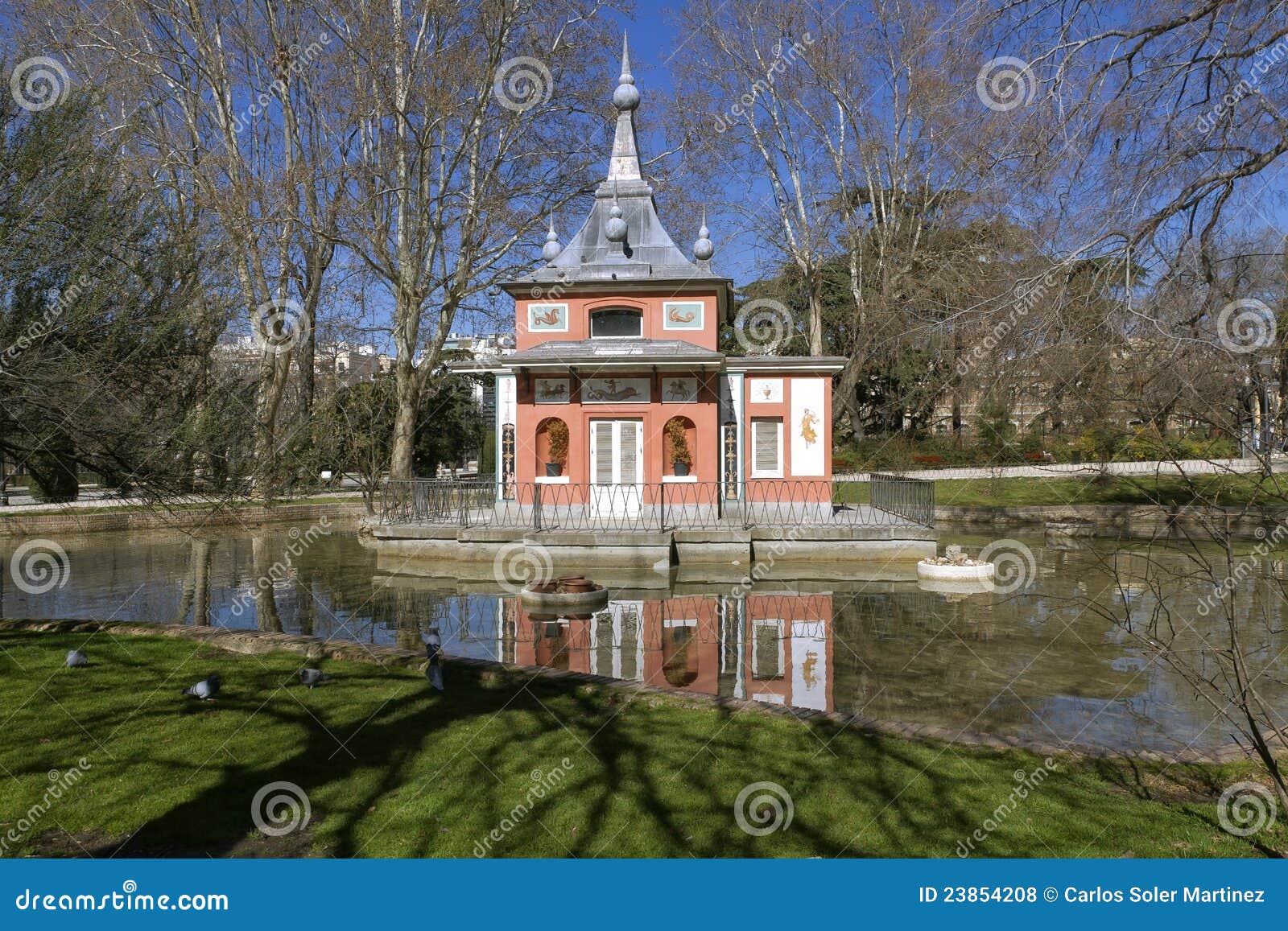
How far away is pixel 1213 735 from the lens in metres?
6.88

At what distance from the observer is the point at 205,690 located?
6.74m

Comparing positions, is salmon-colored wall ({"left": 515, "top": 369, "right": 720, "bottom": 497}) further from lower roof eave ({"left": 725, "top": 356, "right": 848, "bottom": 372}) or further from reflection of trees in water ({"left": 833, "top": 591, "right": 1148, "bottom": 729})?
reflection of trees in water ({"left": 833, "top": 591, "right": 1148, "bottom": 729})

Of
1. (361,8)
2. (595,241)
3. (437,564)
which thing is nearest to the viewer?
(437,564)

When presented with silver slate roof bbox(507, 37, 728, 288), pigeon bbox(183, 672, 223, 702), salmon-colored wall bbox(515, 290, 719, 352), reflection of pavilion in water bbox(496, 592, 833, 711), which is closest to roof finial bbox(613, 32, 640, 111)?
silver slate roof bbox(507, 37, 728, 288)

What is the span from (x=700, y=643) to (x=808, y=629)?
181 cm

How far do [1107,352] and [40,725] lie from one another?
787 centimetres

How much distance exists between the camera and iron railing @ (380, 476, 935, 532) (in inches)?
773

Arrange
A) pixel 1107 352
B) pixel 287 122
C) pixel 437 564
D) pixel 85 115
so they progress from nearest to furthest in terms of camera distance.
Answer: pixel 1107 352
pixel 85 115
pixel 437 564
pixel 287 122

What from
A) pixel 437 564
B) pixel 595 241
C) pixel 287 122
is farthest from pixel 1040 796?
pixel 287 122

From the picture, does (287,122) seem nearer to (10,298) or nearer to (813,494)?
(813,494)

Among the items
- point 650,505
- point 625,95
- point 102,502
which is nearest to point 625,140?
point 625,95

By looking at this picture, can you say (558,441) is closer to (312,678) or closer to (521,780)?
(312,678)

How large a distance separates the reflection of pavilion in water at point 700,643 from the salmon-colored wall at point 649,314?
401 inches

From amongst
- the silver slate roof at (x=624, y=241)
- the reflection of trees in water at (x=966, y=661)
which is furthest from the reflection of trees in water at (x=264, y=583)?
the silver slate roof at (x=624, y=241)
